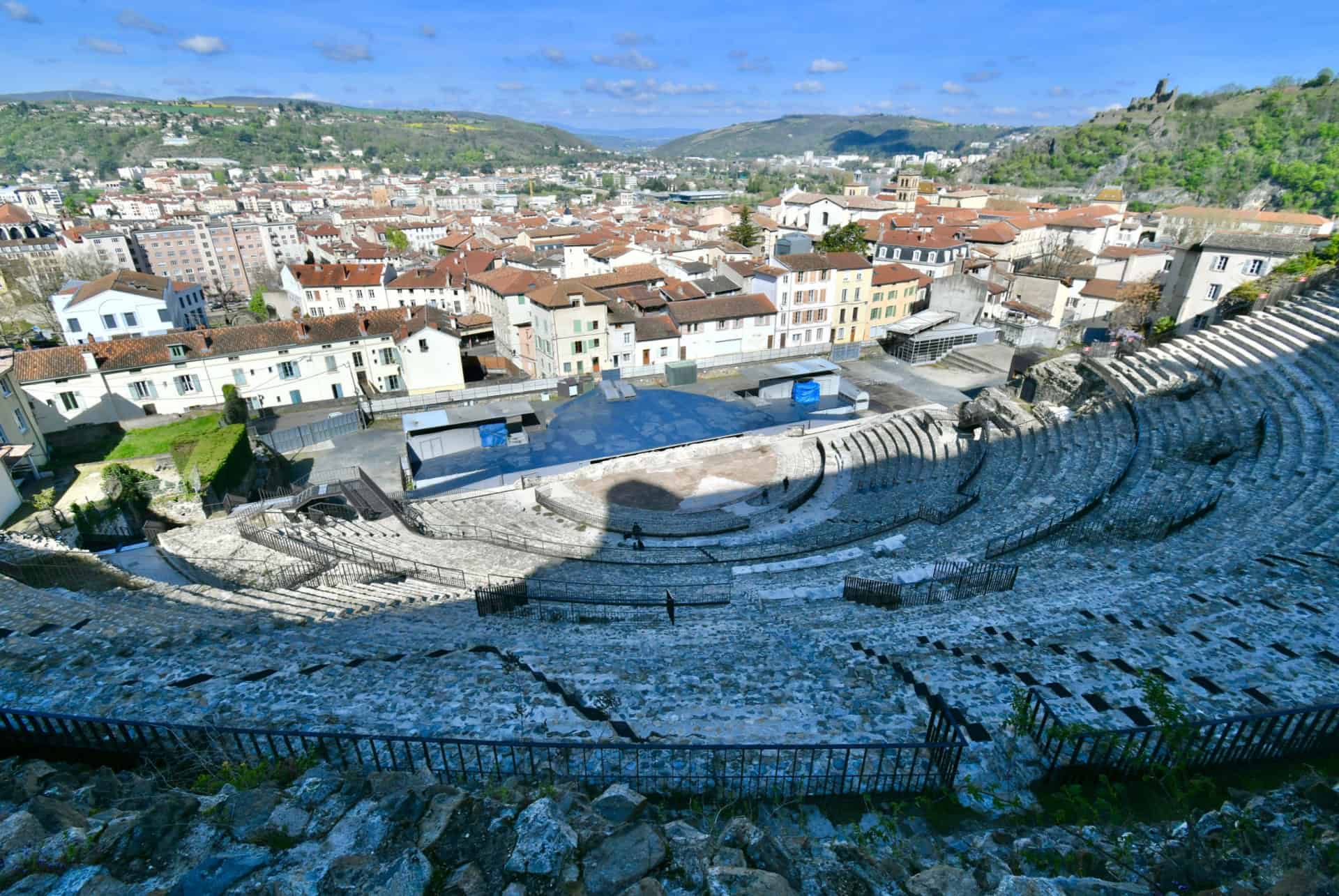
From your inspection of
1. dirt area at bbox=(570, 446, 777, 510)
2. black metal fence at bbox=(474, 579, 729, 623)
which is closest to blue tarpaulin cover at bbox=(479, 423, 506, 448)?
dirt area at bbox=(570, 446, 777, 510)

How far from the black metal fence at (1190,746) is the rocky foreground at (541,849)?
0.64 meters

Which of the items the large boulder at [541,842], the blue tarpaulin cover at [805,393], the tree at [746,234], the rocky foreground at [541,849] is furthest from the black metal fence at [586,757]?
the tree at [746,234]

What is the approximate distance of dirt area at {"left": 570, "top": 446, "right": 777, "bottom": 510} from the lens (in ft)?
95.5

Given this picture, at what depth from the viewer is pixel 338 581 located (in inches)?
674

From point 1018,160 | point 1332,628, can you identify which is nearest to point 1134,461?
point 1332,628

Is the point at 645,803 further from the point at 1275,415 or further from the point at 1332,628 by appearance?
the point at 1275,415

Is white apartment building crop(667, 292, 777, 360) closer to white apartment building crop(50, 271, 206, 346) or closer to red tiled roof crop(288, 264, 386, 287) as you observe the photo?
red tiled roof crop(288, 264, 386, 287)

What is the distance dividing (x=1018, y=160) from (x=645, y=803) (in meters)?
194

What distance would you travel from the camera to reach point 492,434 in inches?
1419

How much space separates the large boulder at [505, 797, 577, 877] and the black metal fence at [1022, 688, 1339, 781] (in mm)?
5336

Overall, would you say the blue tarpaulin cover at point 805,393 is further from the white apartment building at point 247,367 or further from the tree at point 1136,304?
the tree at point 1136,304

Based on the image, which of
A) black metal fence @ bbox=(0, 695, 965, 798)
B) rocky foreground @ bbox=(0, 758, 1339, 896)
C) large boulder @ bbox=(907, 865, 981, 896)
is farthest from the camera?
black metal fence @ bbox=(0, 695, 965, 798)

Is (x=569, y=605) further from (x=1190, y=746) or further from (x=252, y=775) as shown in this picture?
(x=1190, y=746)

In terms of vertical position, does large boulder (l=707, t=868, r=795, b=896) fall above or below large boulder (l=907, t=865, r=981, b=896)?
above
